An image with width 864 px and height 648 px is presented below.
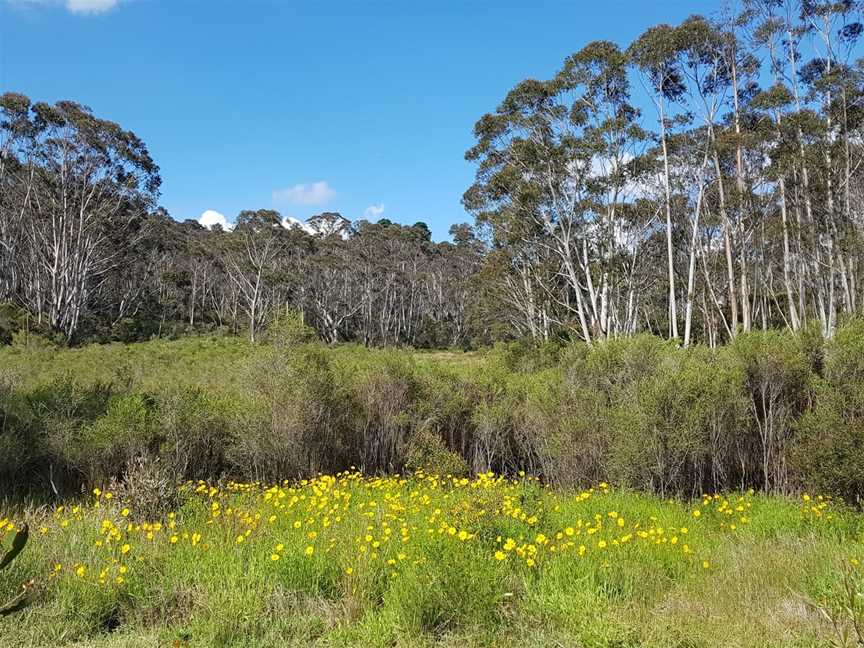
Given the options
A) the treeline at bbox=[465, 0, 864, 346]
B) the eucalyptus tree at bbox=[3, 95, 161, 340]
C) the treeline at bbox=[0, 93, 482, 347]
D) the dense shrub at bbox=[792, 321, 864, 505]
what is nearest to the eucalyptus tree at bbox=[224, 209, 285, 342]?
the treeline at bbox=[0, 93, 482, 347]

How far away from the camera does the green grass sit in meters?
3.49

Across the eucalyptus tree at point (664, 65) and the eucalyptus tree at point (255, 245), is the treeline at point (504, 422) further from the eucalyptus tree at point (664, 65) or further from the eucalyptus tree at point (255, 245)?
the eucalyptus tree at point (255, 245)

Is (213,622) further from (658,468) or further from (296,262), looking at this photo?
(296,262)

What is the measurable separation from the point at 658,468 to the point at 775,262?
3223cm

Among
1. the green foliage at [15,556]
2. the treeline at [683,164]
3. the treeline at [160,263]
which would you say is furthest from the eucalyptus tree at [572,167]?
the green foliage at [15,556]

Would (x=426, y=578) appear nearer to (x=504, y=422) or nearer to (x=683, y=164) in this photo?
(x=504, y=422)

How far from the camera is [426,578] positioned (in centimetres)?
373

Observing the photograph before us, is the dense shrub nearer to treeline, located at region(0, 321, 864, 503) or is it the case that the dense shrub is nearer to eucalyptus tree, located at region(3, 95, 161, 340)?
treeline, located at region(0, 321, 864, 503)

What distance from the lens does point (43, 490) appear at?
678 cm

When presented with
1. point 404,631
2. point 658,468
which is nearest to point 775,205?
point 658,468

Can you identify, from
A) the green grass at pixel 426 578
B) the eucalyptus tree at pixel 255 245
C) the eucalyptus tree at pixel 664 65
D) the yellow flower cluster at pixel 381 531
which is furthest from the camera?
the eucalyptus tree at pixel 255 245

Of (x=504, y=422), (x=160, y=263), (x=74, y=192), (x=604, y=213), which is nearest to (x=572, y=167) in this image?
(x=604, y=213)

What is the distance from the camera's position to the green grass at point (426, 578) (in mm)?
3492

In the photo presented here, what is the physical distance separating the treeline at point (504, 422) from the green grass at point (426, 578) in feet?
4.66
